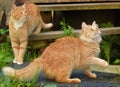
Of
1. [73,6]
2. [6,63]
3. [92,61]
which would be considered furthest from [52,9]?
[92,61]

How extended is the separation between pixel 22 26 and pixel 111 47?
4.94 ft

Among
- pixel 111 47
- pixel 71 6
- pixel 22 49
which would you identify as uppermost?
pixel 71 6

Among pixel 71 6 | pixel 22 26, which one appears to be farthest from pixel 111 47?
pixel 22 26

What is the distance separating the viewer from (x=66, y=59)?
4.45m

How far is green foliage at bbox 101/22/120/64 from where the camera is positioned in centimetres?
585

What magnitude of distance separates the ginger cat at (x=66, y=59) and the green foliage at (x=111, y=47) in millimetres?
1085

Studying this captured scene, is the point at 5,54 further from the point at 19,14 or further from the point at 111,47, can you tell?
the point at 111,47

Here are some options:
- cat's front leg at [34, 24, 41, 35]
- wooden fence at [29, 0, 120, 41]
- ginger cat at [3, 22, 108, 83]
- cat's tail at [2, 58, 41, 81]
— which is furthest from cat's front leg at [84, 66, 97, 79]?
cat's front leg at [34, 24, 41, 35]

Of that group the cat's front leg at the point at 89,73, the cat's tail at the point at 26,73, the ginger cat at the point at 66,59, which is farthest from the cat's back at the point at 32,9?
the cat's tail at the point at 26,73

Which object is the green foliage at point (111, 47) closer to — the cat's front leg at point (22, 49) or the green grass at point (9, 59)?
the green grass at point (9, 59)

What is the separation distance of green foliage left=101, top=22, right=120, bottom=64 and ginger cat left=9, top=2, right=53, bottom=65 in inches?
40.1

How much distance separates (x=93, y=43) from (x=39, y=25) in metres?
1.37

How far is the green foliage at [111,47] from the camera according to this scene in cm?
585

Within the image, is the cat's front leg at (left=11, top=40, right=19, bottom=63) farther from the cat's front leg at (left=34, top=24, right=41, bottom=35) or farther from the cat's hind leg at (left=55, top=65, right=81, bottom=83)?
the cat's hind leg at (left=55, top=65, right=81, bottom=83)
